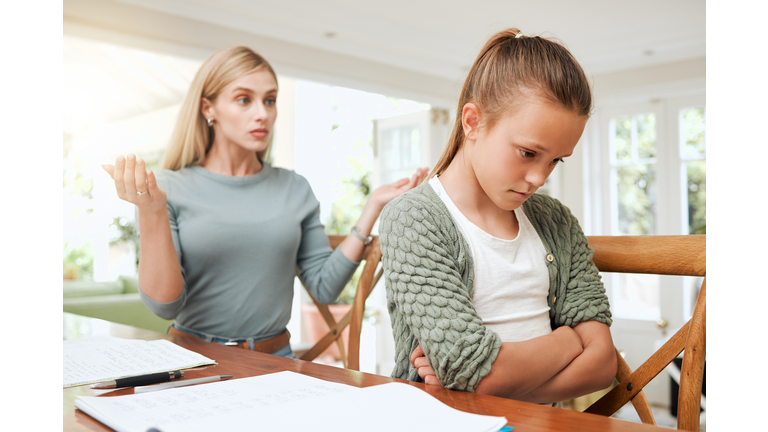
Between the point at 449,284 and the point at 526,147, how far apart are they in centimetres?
23

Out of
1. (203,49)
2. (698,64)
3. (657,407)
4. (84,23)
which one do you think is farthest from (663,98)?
(84,23)

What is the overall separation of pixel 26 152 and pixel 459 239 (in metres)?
0.59

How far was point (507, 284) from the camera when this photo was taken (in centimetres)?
91

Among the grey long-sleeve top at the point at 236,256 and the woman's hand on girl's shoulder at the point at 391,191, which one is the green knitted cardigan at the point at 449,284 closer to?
the woman's hand on girl's shoulder at the point at 391,191

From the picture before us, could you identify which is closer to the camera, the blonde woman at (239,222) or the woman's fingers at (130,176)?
the woman's fingers at (130,176)

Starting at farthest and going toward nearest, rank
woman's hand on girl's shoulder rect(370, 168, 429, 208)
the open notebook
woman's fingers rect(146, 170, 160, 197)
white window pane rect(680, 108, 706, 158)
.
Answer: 1. white window pane rect(680, 108, 706, 158)
2. woman's hand on girl's shoulder rect(370, 168, 429, 208)
3. woman's fingers rect(146, 170, 160, 197)
4. the open notebook

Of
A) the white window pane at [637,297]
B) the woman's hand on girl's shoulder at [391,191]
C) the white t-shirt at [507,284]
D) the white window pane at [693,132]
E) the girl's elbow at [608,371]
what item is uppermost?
the white window pane at [693,132]

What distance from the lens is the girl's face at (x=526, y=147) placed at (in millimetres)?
826

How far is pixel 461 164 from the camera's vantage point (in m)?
0.98

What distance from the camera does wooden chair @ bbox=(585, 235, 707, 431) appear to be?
787 millimetres

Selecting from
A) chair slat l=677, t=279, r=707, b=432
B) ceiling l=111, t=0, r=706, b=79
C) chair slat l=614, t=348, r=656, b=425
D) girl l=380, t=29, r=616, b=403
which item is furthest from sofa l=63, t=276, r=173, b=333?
chair slat l=677, t=279, r=707, b=432

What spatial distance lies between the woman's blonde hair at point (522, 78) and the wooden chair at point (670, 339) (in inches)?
10.0

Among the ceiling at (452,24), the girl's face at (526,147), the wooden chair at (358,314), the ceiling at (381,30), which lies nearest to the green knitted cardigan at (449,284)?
the girl's face at (526,147)

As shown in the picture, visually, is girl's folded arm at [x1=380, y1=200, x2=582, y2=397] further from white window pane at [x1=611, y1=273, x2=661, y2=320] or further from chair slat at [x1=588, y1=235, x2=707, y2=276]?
white window pane at [x1=611, y1=273, x2=661, y2=320]
